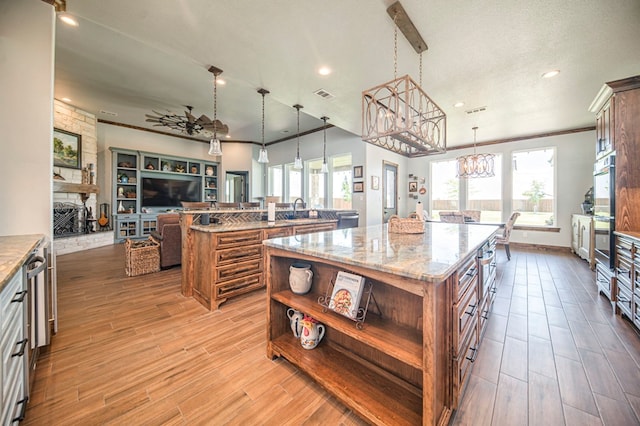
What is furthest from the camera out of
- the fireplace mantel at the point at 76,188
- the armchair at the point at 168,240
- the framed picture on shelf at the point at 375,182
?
the framed picture on shelf at the point at 375,182

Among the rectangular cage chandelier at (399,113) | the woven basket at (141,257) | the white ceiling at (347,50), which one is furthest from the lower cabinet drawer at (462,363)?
the woven basket at (141,257)

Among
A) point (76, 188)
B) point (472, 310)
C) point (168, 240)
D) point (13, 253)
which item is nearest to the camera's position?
point (13, 253)

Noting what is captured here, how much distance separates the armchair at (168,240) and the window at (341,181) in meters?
3.87

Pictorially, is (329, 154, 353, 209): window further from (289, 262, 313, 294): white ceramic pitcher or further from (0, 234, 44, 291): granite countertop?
(0, 234, 44, 291): granite countertop

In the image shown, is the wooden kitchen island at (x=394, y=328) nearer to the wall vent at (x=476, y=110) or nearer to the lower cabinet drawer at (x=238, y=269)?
the lower cabinet drawer at (x=238, y=269)

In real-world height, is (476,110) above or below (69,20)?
below

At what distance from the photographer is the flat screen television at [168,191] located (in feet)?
22.3

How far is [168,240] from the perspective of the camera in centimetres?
390

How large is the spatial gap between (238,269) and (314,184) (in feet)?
15.9

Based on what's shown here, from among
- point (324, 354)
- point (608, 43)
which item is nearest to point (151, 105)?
point (324, 354)

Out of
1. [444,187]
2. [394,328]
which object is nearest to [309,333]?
[394,328]

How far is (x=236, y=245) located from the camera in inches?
103

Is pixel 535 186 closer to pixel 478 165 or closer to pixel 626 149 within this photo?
pixel 478 165

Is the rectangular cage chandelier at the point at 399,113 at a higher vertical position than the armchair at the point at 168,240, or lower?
higher
